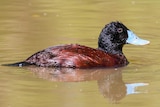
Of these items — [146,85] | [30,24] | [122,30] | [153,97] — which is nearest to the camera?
[153,97]

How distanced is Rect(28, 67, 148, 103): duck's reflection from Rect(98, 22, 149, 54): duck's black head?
568 mm

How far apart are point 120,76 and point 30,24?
170 inches

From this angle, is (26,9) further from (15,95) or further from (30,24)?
(15,95)

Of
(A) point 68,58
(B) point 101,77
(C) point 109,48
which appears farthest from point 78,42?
(B) point 101,77

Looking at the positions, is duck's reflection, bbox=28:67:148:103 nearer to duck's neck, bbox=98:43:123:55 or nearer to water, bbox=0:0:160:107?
water, bbox=0:0:160:107

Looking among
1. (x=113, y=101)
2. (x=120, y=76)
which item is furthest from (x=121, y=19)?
(x=113, y=101)

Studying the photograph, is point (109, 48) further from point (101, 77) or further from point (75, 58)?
point (101, 77)

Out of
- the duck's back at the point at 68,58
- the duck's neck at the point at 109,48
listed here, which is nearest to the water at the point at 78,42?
the duck's back at the point at 68,58

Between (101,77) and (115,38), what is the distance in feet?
3.79

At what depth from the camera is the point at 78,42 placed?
12.9 metres

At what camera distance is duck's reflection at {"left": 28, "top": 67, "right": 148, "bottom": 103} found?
9906 millimetres

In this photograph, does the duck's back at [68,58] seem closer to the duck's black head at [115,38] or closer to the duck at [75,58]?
the duck at [75,58]

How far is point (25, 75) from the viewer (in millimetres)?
10555

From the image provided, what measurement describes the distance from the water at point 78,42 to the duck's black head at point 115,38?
0.93ft
